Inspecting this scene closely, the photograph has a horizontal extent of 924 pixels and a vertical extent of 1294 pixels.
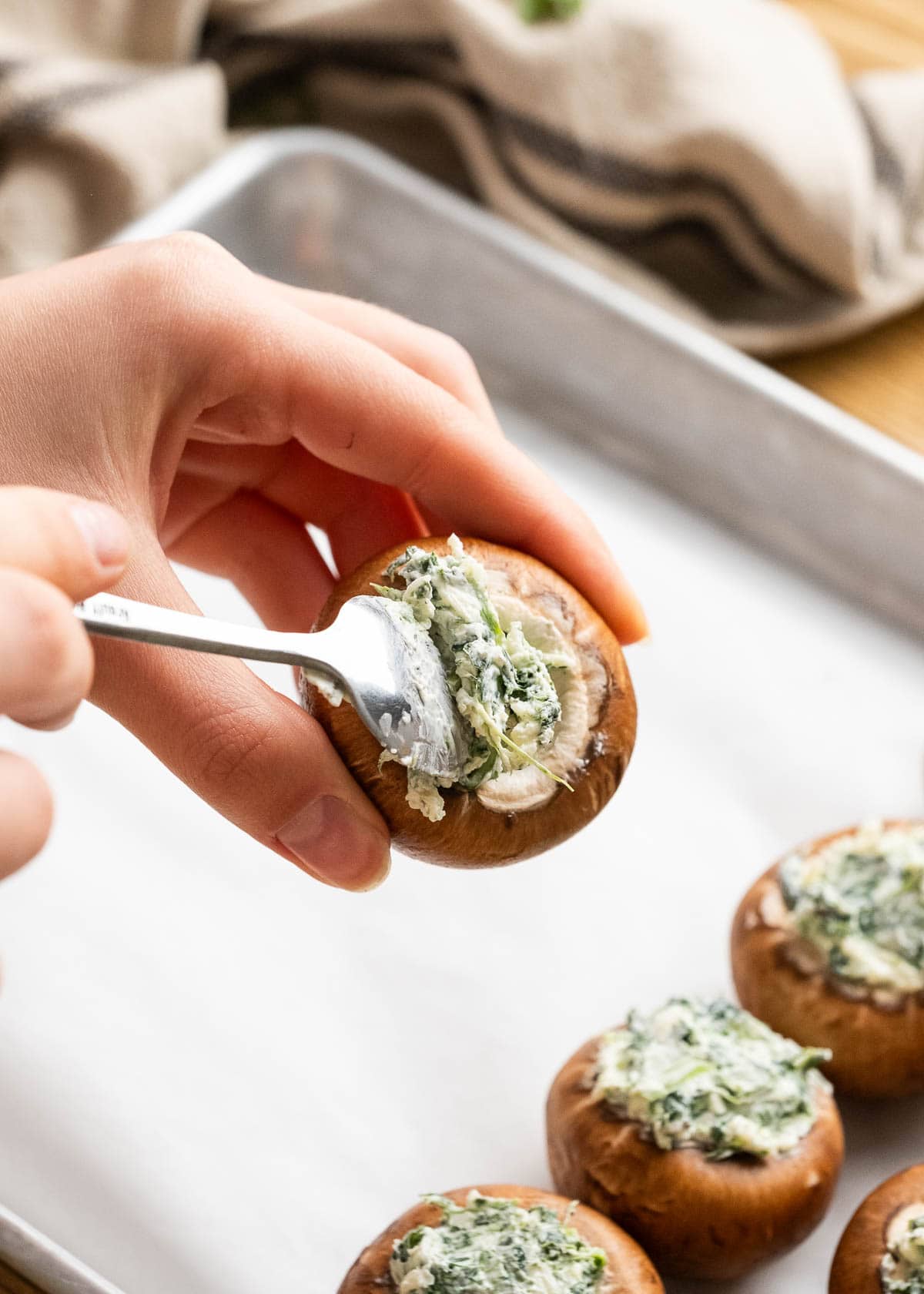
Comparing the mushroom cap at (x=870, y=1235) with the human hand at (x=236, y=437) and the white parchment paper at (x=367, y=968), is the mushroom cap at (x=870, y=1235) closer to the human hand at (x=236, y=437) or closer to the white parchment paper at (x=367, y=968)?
the white parchment paper at (x=367, y=968)

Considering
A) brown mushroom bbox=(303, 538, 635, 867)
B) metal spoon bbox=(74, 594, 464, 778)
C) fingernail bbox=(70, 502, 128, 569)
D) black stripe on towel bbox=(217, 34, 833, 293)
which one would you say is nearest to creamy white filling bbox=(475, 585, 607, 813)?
brown mushroom bbox=(303, 538, 635, 867)

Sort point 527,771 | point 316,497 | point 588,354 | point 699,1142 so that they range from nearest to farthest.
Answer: point 527,771
point 699,1142
point 316,497
point 588,354

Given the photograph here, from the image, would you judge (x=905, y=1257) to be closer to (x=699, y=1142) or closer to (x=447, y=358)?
(x=699, y=1142)

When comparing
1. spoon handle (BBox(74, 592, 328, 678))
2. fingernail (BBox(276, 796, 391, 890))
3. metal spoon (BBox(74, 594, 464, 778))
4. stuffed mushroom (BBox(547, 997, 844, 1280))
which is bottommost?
stuffed mushroom (BBox(547, 997, 844, 1280))

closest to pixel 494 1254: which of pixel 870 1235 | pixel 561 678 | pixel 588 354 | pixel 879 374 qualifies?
pixel 870 1235

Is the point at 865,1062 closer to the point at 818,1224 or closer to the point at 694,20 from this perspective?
the point at 818,1224

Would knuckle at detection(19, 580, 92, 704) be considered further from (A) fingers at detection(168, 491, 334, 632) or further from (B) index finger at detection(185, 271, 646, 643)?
(A) fingers at detection(168, 491, 334, 632)

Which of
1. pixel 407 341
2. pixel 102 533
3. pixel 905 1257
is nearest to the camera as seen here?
pixel 102 533

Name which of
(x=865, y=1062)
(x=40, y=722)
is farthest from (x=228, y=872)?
(x=40, y=722)
